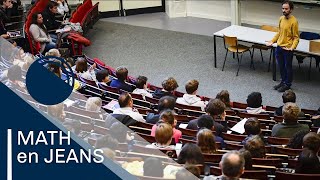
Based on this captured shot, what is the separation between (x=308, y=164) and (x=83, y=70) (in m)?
4.86

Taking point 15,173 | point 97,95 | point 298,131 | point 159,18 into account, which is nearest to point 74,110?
point 97,95

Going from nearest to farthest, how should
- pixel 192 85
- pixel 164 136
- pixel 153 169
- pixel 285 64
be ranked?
1. pixel 153 169
2. pixel 164 136
3. pixel 192 85
4. pixel 285 64

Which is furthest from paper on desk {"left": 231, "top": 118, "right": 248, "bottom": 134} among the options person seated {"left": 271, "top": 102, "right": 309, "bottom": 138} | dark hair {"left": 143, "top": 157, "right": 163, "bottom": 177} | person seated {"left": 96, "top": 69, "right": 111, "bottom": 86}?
person seated {"left": 96, "top": 69, "right": 111, "bottom": 86}

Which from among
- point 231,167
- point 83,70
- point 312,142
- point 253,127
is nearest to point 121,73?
point 83,70

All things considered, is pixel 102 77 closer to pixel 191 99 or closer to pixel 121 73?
pixel 121 73

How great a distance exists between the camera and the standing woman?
11.6 m

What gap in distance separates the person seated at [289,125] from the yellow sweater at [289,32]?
3.24m

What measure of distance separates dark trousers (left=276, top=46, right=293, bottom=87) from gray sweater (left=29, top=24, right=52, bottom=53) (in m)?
4.54

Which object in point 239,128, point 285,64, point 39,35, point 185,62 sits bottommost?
point 185,62

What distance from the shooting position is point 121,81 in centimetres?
913

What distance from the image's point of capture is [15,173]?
6285mm

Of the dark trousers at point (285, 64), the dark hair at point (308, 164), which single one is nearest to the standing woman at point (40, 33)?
the dark trousers at point (285, 64)

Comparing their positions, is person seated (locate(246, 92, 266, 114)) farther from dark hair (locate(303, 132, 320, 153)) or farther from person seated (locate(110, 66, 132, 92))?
dark hair (locate(303, 132, 320, 153))

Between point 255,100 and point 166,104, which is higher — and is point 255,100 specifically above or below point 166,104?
below
